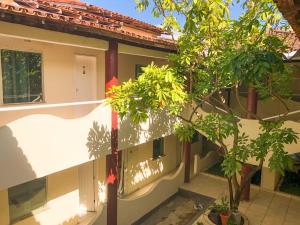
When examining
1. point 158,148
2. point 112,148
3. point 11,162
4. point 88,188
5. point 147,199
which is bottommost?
point 147,199

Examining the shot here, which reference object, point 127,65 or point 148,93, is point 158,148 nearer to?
point 127,65

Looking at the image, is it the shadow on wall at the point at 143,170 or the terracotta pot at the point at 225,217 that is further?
the shadow on wall at the point at 143,170

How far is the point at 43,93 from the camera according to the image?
27.8ft

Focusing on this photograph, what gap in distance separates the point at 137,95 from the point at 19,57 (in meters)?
3.66

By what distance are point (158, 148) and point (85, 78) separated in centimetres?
615

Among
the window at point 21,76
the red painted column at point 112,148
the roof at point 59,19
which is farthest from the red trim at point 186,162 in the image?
the window at point 21,76

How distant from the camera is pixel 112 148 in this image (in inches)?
351

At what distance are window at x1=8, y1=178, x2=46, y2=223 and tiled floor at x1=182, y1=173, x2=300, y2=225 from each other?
743cm

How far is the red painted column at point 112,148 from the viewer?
8531mm

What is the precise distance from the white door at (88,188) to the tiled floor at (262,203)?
16.8ft

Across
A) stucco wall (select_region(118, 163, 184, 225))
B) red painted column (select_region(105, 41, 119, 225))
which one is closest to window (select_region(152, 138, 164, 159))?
stucco wall (select_region(118, 163, 184, 225))

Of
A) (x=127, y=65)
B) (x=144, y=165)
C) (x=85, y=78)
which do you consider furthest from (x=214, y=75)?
(x=144, y=165)

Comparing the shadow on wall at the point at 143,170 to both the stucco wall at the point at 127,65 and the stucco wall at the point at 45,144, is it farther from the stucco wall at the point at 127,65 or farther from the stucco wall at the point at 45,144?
the stucco wall at the point at 45,144

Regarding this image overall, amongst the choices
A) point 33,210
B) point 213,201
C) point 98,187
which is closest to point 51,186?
point 33,210
